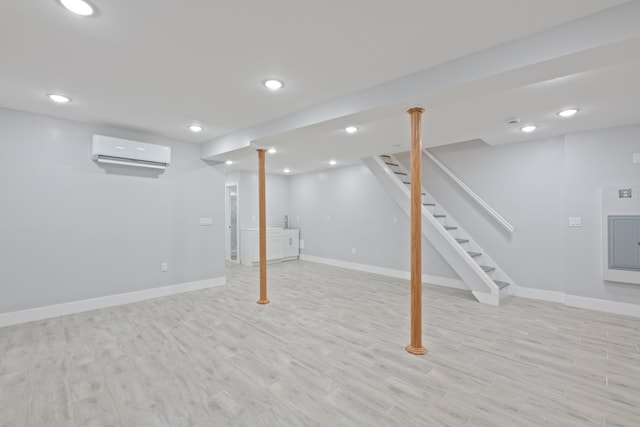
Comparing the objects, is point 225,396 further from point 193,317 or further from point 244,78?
point 244,78

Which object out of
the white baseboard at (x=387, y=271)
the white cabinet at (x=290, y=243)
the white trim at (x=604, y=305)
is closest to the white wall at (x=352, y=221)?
the white baseboard at (x=387, y=271)

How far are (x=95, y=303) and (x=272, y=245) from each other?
399 centimetres

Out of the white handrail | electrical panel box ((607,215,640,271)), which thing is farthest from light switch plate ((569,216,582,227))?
the white handrail

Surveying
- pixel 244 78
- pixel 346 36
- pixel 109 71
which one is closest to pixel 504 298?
pixel 346 36

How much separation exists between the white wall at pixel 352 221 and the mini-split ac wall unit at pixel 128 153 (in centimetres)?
396

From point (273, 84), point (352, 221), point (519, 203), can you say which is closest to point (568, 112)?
point (519, 203)

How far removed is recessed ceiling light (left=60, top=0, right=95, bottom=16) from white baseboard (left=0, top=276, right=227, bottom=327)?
3.60 m

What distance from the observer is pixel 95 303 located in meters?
3.90

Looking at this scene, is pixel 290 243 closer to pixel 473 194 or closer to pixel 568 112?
pixel 473 194

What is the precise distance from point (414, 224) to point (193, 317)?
116 inches

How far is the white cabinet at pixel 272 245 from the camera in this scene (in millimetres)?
7094

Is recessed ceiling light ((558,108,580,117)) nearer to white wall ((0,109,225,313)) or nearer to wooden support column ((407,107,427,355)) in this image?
wooden support column ((407,107,427,355))

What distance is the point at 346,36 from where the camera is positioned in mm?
2002

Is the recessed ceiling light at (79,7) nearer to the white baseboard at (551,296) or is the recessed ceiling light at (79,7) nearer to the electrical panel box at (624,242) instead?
the white baseboard at (551,296)
